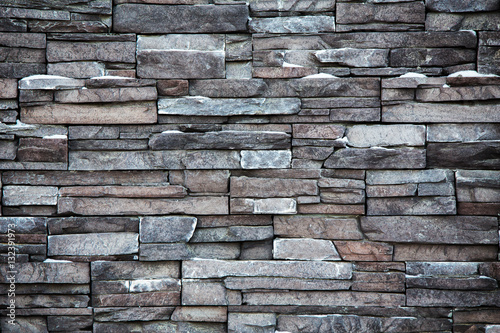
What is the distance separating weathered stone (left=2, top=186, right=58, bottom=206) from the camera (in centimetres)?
193

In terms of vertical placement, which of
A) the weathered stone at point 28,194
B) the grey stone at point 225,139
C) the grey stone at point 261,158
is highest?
the grey stone at point 225,139

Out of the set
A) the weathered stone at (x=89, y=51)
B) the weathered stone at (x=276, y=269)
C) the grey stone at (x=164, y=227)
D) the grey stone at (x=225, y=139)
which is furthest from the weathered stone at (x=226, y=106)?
the weathered stone at (x=276, y=269)

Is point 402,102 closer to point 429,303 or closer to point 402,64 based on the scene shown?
point 402,64

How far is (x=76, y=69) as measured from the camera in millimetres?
1921

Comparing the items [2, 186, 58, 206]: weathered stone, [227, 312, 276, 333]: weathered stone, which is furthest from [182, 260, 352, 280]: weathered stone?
[2, 186, 58, 206]: weathered stone

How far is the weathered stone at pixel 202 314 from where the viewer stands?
1967 mm

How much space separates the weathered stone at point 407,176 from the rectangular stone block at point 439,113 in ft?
0.89

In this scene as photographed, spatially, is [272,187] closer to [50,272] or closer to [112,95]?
[112,95]

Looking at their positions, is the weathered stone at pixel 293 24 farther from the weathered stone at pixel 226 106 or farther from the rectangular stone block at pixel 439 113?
the rectangular stone block at pixel 439 113

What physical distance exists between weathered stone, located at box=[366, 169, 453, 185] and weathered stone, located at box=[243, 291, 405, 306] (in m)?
0.62

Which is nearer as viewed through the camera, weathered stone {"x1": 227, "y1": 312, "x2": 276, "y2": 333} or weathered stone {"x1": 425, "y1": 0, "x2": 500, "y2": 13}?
weathered stone {"x1": 425, "y1": 0, "x2": 500, "y2": 13}

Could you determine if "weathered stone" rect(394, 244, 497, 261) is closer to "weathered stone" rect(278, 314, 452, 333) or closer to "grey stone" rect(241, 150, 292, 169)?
"weathered stone" rect(278, 314, 452, 333)

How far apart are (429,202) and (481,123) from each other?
50cm

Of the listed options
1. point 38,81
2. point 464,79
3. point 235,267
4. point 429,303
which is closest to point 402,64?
point 464,79
